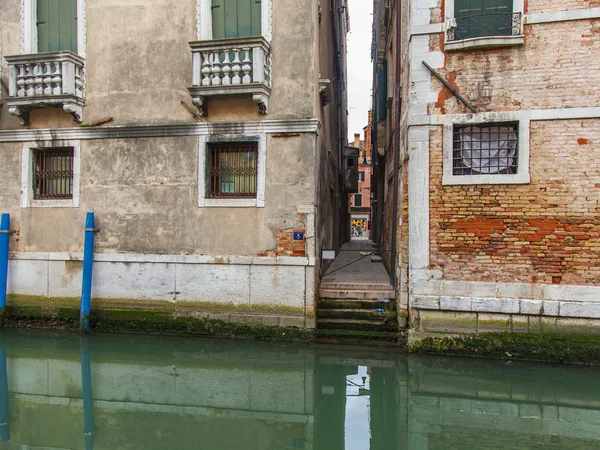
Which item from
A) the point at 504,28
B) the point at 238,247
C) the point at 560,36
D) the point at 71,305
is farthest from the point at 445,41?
the point at 71,305

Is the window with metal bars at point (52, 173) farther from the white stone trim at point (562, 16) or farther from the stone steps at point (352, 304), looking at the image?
the white stone trim at point (562, 16)

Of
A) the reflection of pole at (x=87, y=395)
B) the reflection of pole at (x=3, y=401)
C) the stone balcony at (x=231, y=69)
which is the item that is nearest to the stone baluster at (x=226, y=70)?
the stone balcony at (x=231, y=69)

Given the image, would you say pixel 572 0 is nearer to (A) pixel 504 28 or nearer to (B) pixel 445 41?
(A) pixel 504 28

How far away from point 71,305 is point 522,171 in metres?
7.38

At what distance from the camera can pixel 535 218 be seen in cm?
650

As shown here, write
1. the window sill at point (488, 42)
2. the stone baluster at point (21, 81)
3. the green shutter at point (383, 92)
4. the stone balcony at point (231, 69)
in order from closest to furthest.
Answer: the window sill at point (488, 42), the stone balcony at point (231, 69), the stone baluster at point (21, 81), the green shutter at point (383, 92)

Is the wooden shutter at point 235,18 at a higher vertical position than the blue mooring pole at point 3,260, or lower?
higher

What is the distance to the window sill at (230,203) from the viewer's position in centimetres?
760

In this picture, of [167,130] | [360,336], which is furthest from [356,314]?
[167,130]

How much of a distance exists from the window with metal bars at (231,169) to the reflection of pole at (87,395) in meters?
2.99

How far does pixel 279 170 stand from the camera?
24.7 feet

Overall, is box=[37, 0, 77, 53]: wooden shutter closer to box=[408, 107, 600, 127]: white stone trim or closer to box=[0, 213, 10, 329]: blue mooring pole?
box=[0, 213, 10, 329]: blue mooring pole

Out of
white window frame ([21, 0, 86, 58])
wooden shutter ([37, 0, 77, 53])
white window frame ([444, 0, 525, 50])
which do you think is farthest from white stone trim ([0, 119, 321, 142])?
white window frame ([444, 0, 525, 50])

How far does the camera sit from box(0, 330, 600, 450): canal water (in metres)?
4.58
